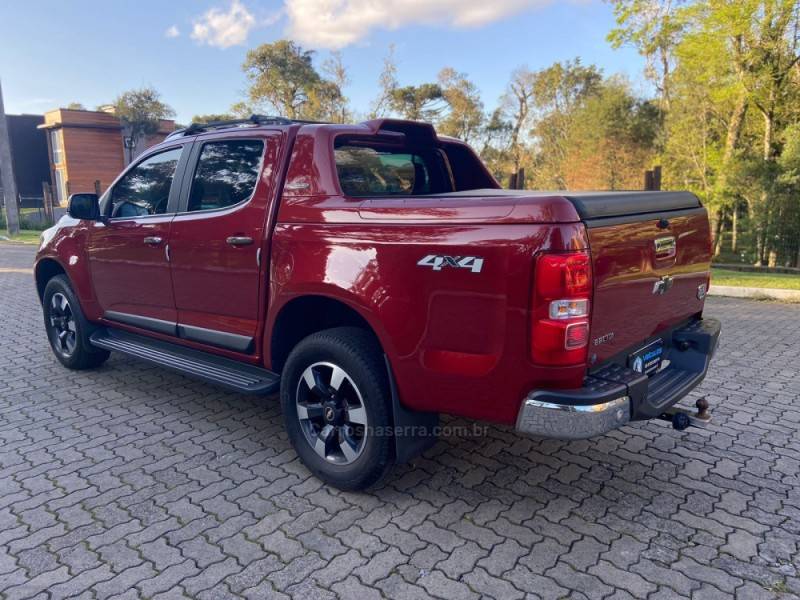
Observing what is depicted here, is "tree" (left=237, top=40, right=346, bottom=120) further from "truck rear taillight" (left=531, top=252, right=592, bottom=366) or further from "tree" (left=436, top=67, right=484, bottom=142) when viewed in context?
"truck rear taillight" (left=531, top=252, right=592, bottom=366)

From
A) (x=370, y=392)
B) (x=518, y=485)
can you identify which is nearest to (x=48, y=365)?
(x=370, y=392)

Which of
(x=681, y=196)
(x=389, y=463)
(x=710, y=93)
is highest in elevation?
(x=710, y=93)

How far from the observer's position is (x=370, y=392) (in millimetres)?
2959

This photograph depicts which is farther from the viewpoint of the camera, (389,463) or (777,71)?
(777,71)

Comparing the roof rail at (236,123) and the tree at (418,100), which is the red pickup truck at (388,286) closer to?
the roof rail at (236,123)

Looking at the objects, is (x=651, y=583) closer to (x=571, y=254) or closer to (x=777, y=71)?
(x=571, y=254)

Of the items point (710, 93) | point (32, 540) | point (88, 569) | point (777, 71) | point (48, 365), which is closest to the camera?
point (88, 569)

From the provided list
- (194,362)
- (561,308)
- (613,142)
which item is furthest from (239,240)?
(613,142)

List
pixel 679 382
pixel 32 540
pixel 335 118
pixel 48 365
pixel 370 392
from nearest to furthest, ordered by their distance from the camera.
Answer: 1. pixel 32 540
2. pixel 370 392
3. pixel 679 382
4. pixel 48 365
5. pixel 335 118

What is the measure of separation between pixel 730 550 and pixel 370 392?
185 centimetres

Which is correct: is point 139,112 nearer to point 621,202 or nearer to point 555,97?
point 555,97

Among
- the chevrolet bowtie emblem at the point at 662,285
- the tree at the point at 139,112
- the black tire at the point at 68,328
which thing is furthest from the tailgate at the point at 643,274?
the tree at the point at 139,112

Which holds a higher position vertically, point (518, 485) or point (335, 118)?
point (335, 118)

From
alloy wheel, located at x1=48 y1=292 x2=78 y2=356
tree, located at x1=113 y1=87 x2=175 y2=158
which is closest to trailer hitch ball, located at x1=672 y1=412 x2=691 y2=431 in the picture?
alloy wheel, located at x1=48 y1=292 x2=78 y2=356
